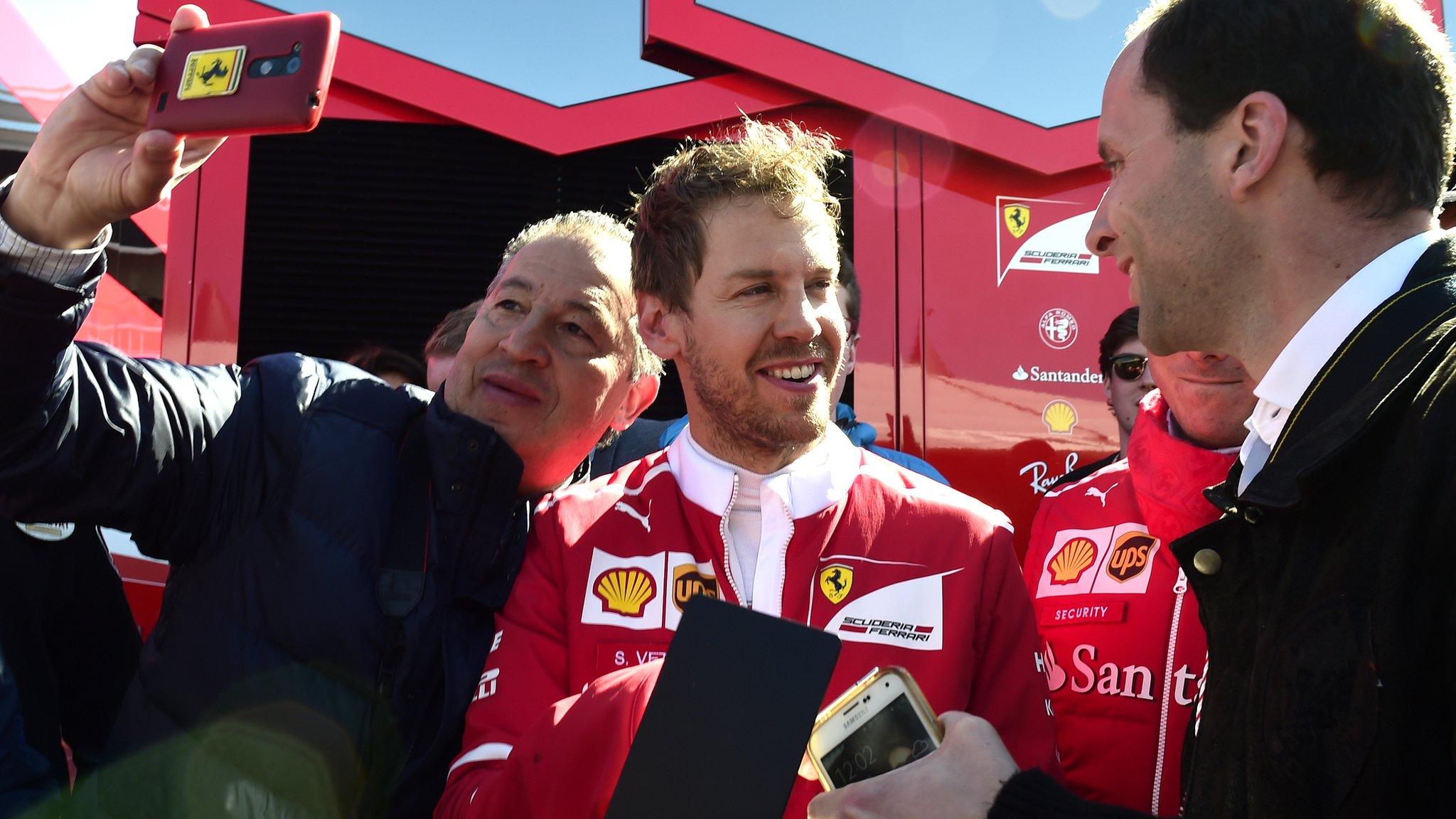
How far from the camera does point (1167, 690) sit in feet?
6.49

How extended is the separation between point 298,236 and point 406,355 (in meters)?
0.50

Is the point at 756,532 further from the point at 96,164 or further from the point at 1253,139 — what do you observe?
the point at 96,164

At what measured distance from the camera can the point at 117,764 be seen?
1.70 metres

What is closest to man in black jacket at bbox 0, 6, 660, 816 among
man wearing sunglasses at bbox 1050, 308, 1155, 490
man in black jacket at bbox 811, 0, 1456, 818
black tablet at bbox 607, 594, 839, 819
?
black tablet at bbox 607, 594, 839, 819

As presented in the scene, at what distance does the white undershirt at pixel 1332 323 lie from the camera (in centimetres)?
128

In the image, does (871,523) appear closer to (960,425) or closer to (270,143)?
(960,425)

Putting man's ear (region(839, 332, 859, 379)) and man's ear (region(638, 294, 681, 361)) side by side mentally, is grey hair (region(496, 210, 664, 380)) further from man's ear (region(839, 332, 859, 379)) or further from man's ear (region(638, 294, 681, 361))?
man's ear (region(839, 332, 859, 379))

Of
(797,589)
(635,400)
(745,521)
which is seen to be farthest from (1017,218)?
(797,589)

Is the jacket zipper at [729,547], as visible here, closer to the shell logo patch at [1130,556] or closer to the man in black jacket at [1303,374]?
the man in black jacket at [1303,374]

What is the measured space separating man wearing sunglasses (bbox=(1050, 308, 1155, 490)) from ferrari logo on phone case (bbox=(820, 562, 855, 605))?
170 centimetres

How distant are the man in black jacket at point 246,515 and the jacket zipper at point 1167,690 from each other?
117 cm

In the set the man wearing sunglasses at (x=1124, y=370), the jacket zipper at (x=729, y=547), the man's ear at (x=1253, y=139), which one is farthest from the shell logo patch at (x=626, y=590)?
the man wearing sunglasses at (x=1124, y=370)

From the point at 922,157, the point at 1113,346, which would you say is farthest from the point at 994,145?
the point at 1113,346

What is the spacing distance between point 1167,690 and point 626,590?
98cm
